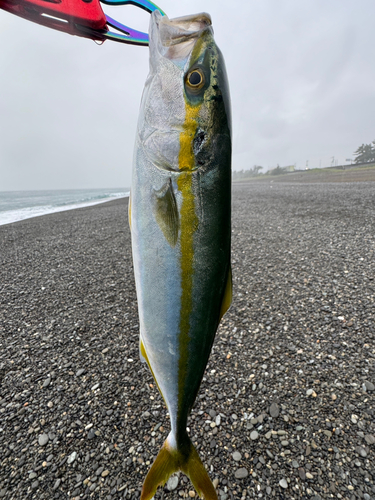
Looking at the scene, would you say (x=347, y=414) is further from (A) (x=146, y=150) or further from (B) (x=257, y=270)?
(B) (x=257, y=270)

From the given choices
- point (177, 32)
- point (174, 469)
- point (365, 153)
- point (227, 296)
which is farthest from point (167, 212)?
point (365, 153)

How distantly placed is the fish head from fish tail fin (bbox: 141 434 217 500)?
Answer: 148 centimetres

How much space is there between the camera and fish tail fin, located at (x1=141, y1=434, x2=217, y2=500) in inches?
56.6

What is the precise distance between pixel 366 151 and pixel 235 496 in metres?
80.6

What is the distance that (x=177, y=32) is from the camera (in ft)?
3.91

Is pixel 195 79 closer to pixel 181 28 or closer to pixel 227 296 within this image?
pixel 181 28

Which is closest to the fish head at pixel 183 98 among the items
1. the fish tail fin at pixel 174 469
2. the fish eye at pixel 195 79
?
the fish eye at pixel 195 79

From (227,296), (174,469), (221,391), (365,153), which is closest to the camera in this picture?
(227,296)

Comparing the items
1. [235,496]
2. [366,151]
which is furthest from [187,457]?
[366,151]

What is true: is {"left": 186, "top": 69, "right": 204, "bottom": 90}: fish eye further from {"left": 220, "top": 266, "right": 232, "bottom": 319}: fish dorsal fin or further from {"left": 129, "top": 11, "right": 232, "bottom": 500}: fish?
{"left": 220, "top": 266, "right": 232, "bottom": 319}: fish dorsal fin

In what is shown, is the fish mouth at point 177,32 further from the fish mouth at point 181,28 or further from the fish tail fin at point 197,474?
the fish tail fin at point 197,474

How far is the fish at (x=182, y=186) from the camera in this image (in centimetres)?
113

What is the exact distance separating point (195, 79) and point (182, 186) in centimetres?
47

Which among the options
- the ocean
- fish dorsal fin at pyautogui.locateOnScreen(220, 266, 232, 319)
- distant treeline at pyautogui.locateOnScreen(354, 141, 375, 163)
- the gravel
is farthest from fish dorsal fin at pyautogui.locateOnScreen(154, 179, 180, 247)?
distant treeline at pyautogui.locateOnScreen(354, 141, 375, 163)
